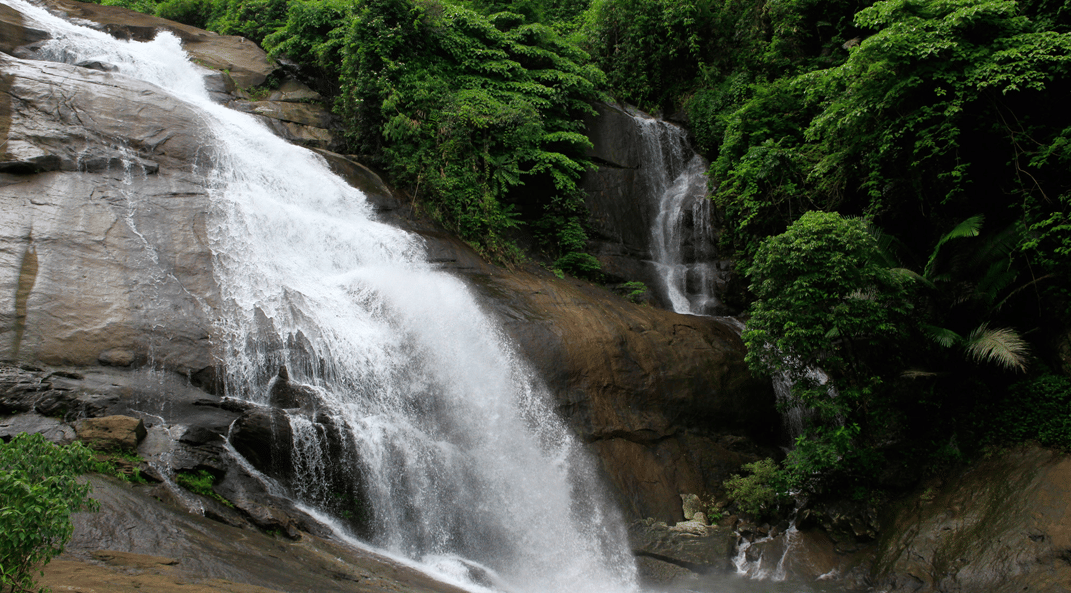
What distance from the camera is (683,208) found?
1852cm

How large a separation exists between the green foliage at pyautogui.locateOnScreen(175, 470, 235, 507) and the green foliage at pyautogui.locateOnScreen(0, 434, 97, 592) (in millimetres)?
3667

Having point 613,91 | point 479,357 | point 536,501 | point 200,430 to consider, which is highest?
point 613,91

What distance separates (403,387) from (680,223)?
10977 millimetres

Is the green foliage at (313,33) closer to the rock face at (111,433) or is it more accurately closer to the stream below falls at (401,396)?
the stream below falls at (401,396)

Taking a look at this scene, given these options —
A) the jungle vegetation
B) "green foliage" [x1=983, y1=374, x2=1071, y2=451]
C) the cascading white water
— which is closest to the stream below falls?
the cascading white water

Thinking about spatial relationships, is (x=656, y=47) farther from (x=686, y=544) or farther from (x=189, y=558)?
(x=189, y=558)

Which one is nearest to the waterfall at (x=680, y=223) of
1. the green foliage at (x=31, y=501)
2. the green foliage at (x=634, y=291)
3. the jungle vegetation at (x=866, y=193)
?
the jungle vegetation at (x=866, y=193)

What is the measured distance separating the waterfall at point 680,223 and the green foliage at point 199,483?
41.5 ft

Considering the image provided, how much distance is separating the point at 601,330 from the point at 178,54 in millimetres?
16309

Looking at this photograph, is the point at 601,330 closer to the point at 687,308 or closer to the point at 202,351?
the point at 687,308

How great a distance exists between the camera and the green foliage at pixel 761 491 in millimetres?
11297

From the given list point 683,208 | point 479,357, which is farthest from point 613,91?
point 479,357

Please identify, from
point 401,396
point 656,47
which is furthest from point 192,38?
point 401,396

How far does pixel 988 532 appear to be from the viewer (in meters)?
9.24
